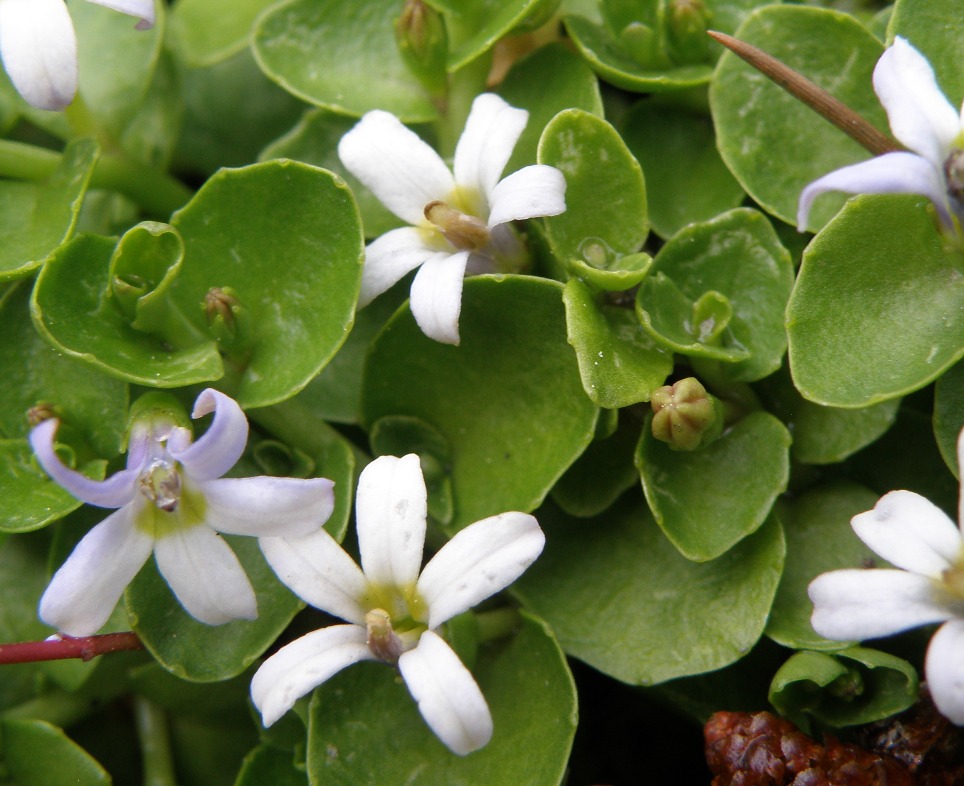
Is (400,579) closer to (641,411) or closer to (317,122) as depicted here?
(641,411)

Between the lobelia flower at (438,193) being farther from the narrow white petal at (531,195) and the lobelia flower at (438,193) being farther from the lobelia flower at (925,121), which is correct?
the lobelia flower at (925,121)

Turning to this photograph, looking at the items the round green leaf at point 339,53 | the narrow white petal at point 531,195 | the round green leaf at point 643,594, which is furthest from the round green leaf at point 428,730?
the round green leaf at point 339,53

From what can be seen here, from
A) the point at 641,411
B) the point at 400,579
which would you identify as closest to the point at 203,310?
the point at 400,579

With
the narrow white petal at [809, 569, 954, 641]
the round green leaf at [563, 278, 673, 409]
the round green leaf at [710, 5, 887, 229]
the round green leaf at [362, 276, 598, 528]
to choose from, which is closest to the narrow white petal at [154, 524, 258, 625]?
the round green leaf at [362, 276, 598, 528]

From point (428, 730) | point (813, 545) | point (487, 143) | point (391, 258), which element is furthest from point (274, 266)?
point (813, 545)

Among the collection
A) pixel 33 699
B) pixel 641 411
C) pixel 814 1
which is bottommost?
pixel 33 699

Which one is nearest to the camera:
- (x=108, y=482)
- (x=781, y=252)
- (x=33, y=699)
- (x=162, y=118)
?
(x=108, y=482)
